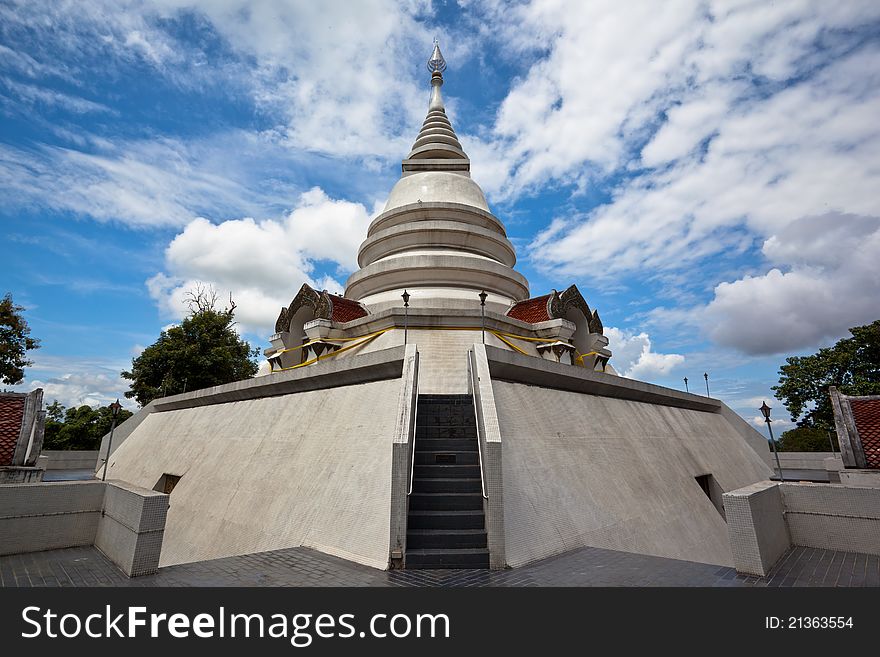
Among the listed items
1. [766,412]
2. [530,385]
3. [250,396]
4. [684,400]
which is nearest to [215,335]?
[250,396]

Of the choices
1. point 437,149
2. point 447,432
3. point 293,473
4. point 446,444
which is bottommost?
point 293,473

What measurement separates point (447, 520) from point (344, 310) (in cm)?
1010

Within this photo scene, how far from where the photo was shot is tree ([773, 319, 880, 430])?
2677 cm

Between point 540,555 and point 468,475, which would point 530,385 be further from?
point 540,555

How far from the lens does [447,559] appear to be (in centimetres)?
598

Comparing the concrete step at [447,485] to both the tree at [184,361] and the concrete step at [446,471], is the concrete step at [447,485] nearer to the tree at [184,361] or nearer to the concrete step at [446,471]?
the concrete step at [446,471]

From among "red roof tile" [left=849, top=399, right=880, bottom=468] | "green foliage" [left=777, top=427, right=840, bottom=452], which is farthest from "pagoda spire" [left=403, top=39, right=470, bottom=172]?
"green foliage" [left=777, top=427, right=840, bottom=452]

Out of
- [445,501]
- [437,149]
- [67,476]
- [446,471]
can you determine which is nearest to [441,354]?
[446,471]

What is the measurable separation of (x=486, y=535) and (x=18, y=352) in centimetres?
2641

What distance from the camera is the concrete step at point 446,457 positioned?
771 centimetres

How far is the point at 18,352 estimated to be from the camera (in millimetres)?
21906

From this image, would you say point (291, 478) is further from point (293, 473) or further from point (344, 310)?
point (344, 310)

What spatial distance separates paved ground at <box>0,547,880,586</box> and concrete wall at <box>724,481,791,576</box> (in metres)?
0.16
